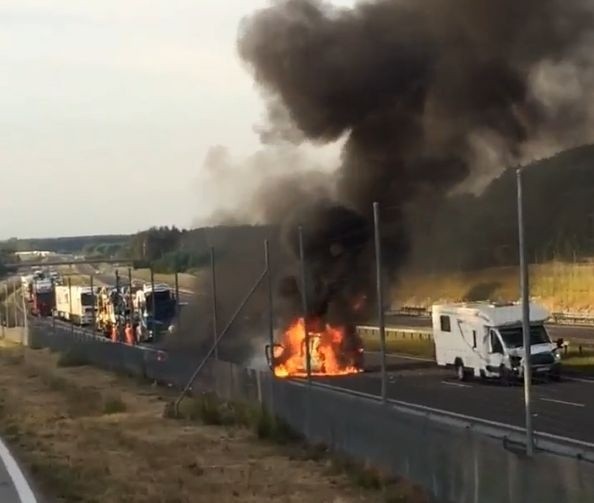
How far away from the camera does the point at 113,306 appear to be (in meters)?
69.1

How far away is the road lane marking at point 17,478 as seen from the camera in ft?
45.9

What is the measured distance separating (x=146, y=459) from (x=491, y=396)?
15.9m

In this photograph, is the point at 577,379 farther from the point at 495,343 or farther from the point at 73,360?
the point at 73,360

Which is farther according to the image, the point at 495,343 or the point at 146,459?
the point at 495,343

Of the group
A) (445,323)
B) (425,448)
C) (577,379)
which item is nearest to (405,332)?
(445,323)

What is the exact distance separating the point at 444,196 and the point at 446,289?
19.7 feet

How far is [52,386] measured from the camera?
35.6 m

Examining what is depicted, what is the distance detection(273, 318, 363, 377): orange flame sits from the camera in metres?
35.1

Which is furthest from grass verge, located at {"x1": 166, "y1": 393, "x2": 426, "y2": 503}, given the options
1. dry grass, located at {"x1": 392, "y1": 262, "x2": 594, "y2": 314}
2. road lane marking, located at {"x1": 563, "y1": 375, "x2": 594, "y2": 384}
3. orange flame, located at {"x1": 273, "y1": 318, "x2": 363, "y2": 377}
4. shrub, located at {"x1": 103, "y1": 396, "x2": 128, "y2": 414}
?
dry grass, located at {"x1": 392, "y1": 262, "x2": 594, "y2": 314}

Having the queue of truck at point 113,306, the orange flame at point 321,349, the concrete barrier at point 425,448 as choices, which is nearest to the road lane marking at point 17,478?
the concrete barrier at point 425,448

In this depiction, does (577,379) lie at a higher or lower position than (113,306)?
lower

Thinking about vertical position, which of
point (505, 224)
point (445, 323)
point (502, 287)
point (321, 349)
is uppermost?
point (505, 224)

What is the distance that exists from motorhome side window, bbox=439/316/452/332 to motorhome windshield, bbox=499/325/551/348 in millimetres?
3363

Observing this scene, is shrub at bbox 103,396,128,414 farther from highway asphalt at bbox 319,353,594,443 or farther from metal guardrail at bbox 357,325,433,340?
metal guardrail at bbox 357,325,433,340
